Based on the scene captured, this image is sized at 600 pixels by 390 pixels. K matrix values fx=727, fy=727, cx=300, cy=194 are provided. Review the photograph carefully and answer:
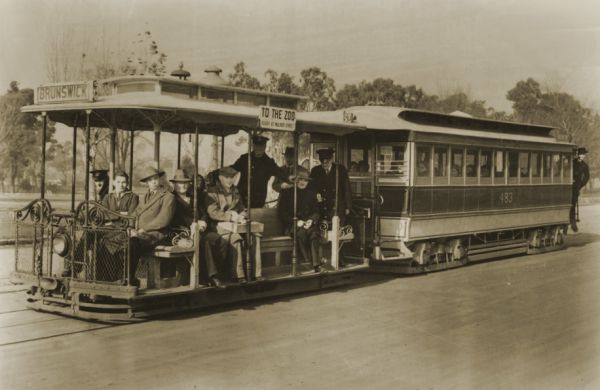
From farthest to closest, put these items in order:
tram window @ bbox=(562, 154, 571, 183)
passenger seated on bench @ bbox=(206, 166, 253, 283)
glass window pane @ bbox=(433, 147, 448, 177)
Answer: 1. tram window @ bbox=(562, 154, 571, 183)
2. glass window pane @ bbox=(433, 147, 448, 177)
3. passenger seated on bench @ bbox=(206, 166, 253, 283)

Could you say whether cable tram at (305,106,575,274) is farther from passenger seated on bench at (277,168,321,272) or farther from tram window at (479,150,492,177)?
passenger seated on bench at (277,168,321,272)

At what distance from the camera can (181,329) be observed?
27.4 ft

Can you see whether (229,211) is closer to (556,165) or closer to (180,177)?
(180,177)

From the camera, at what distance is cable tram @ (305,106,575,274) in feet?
44.2

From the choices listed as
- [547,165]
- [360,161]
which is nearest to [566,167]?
[547,165]

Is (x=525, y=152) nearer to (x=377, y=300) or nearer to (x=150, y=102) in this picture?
(x=377, y=300)

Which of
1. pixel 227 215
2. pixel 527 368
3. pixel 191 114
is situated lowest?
pixel 527 368

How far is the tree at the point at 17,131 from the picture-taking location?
25.0m

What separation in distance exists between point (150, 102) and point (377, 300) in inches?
175

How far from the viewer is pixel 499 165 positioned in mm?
16172

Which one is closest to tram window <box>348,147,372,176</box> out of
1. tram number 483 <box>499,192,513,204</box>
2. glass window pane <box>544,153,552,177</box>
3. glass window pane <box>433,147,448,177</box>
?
glass window pane <box>433,147,448,177</box>

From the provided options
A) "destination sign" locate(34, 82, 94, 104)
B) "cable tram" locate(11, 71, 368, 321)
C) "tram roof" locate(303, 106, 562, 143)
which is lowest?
"cable tram" locate(11, 71, 368, 321)

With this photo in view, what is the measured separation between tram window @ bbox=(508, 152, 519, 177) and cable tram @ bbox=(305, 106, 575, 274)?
2cm

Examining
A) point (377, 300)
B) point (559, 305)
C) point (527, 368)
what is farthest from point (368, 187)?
point (527, 368)
